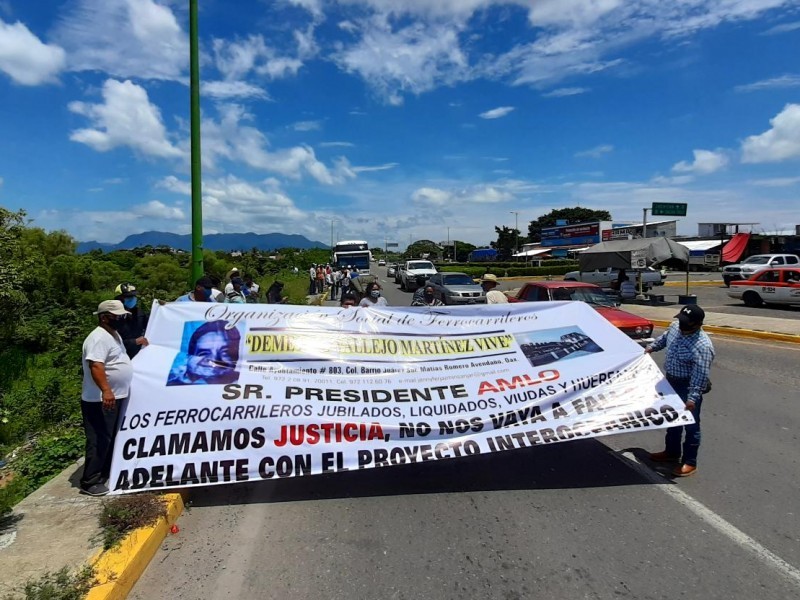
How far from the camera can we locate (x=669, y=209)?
3462 centimetres

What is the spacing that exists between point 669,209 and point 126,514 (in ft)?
122

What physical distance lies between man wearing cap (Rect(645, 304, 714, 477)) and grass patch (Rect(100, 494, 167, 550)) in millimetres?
4529

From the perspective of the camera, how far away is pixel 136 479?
425 cm

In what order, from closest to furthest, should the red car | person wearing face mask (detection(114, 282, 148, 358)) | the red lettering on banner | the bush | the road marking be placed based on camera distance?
the road marking, the red lettering on banner, the bush, person wearing face mask (detection(114, 282, 148, 358)), the red car

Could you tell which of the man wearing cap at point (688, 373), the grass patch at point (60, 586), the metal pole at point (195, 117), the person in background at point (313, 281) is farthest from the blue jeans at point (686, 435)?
the person in background at point (313, 281)

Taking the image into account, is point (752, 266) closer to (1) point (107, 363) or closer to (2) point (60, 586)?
(1) point (107, 363)

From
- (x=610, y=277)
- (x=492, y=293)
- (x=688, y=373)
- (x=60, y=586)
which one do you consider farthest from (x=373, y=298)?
(x=610, y=277)

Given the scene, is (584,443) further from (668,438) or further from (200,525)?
(200,525)

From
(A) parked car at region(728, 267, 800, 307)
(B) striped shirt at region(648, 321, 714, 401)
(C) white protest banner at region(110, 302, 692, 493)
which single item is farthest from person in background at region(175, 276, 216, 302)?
(A) parked car at region(728, 267, 800, 307)

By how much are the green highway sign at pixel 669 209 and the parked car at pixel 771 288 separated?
48.0 feet

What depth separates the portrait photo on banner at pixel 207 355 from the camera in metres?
4.81

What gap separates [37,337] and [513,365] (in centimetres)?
1158

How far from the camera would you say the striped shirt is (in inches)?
190

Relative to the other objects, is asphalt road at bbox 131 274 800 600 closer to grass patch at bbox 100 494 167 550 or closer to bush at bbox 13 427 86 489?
grass patch at bbox 100 494 167 550
